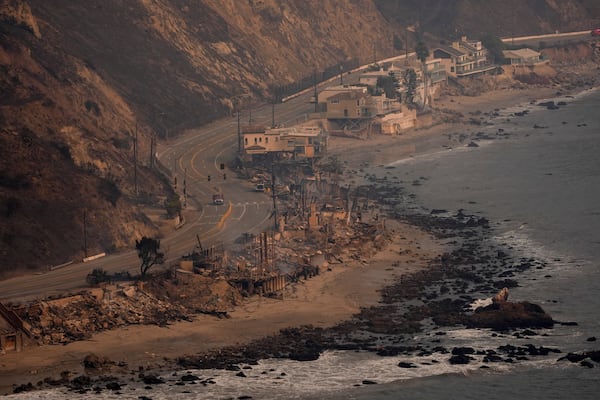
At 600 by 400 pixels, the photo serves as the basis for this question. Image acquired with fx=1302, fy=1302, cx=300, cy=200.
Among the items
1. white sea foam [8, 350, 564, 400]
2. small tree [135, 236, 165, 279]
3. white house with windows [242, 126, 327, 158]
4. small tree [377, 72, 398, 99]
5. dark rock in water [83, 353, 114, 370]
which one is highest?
small tree [377, 72, 398, 99]

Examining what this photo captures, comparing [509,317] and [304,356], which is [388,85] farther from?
[304,356]

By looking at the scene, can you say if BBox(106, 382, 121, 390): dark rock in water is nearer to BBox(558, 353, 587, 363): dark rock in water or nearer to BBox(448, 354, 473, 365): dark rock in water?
BBox(448, 354, 473, 365): dark rock in water

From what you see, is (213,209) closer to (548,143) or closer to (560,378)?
(560,378)

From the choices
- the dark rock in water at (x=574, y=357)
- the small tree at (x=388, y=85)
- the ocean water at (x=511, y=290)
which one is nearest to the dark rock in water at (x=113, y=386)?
the ocean water at (x=511, y=290)

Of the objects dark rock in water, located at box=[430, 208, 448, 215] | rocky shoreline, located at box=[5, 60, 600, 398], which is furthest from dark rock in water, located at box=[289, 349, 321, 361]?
dark rock in water, located at box=[430, 208, 448, 215]

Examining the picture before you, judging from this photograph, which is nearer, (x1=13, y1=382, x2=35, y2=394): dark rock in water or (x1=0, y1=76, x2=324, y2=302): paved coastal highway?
(x1=13, y1=382, x2=35, y2=394): dark rock in water

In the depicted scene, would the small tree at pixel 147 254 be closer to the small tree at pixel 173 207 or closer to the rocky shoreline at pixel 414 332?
the rocky shoreline at pixel 414 332
